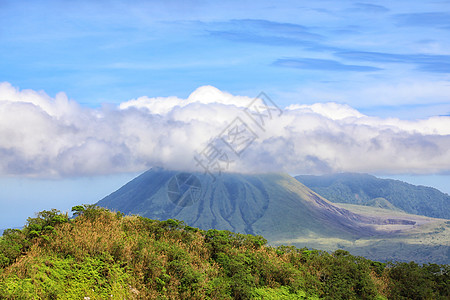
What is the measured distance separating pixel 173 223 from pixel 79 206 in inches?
142

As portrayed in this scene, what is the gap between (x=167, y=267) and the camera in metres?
15.7

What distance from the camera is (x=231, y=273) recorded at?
55.7ft

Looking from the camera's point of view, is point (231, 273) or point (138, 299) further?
point (231, 273)

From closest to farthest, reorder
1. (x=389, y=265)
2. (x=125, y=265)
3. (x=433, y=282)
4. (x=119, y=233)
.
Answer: (x=125, y=265), (x=119, y=233), (x=433, y=282), (x=389, y=265)

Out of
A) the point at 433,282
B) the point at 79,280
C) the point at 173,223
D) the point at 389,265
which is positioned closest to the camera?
the point at 79,280

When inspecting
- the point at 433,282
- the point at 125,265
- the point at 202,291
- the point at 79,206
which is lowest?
the point at 433,282

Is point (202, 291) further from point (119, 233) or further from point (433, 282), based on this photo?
point (433, 282)

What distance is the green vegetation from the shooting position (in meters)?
14.1

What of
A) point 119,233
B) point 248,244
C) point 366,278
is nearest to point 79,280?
point 119,233

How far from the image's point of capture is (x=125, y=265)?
15.2m

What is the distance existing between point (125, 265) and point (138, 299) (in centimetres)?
140

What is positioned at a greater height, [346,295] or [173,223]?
[173,223]

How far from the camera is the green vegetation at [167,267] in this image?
1410cm

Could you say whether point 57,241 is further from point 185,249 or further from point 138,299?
point 185,249
